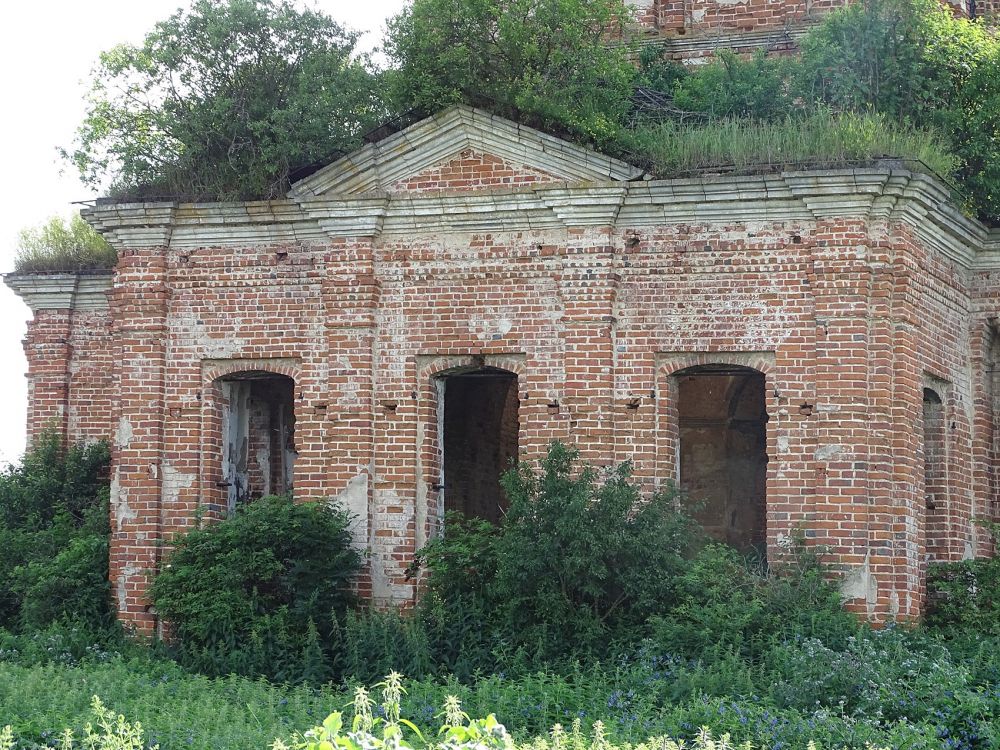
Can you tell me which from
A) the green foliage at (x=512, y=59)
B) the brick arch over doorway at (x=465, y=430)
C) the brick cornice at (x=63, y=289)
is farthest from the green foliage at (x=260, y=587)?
the brick cornice at (x=63, y=289)

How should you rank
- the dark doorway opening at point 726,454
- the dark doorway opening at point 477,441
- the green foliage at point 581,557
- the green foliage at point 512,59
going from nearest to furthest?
the green foliage at point 581,557 → the green foliage at point 512,59 → the dark doorway opening at point 477,441 → the dark doorway opening at point 726,454

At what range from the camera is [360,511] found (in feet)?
51.7

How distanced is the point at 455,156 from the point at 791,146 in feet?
11.4

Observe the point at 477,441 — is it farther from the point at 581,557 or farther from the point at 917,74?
the point at 917,74

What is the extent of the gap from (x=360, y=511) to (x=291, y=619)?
4.66ft

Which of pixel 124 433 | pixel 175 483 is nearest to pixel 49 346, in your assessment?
pixel 124 433

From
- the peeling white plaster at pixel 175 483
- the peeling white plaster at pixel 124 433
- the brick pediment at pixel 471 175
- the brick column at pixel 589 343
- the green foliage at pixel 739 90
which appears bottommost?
the peeling white plaster at pixel 175 483

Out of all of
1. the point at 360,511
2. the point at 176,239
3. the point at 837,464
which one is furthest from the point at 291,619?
the point at 837,464

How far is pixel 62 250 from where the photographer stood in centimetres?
1992

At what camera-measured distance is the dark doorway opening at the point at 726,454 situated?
2086 cm

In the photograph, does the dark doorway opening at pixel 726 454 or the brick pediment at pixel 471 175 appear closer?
the brick pediment at pixel 471 175

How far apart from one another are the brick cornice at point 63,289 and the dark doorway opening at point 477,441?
470cm

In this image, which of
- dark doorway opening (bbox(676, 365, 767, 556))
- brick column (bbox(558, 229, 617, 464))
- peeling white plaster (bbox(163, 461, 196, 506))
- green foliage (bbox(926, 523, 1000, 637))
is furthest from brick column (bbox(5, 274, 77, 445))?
green foliage (bbox(926, 523, 1000, 637))

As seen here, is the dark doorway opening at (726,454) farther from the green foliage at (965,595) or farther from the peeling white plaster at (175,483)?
the peeling white plaster at (175,483)
